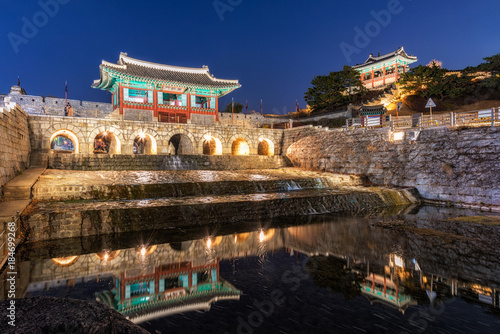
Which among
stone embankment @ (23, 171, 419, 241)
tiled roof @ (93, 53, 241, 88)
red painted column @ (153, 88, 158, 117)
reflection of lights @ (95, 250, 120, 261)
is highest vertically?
tiled roof @ (93, 53, 241, 88)

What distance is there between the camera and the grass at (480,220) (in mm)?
10000

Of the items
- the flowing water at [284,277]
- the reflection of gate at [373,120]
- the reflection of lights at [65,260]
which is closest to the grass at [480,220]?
the flowing water at [284,277]

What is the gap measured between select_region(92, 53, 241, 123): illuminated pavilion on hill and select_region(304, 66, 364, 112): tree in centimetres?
1316

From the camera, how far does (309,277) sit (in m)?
5.83

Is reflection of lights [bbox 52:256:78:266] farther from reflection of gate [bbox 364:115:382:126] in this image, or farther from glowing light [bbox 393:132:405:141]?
reflection of gate [bbox 364:115:382:126]

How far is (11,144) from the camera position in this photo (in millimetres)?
11984

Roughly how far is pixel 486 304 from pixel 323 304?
2.78m

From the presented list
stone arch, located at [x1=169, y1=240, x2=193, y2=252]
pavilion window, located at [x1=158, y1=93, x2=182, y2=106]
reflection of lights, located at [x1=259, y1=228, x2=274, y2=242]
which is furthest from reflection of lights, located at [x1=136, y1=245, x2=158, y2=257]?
pavilion window, located at [x1=158, y1=93, x2=182, y2=106]

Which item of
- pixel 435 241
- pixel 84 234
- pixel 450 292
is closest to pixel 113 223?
pixel 84 234

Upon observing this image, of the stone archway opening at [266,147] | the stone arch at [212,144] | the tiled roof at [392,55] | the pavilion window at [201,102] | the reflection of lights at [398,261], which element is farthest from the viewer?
the tiled roof at [392,55]

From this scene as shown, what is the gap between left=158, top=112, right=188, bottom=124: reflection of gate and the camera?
28.1 m

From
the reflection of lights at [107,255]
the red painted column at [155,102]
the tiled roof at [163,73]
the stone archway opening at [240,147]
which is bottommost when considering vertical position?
the reflection of lights at [107,255]

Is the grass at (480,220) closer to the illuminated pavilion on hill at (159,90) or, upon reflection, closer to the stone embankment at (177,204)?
the stone embankment at (177,204)

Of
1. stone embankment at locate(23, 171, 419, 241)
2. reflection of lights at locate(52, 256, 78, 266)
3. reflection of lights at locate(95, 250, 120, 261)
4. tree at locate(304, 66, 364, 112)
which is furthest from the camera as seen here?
tree at locate(304, 66, 364, 112)
